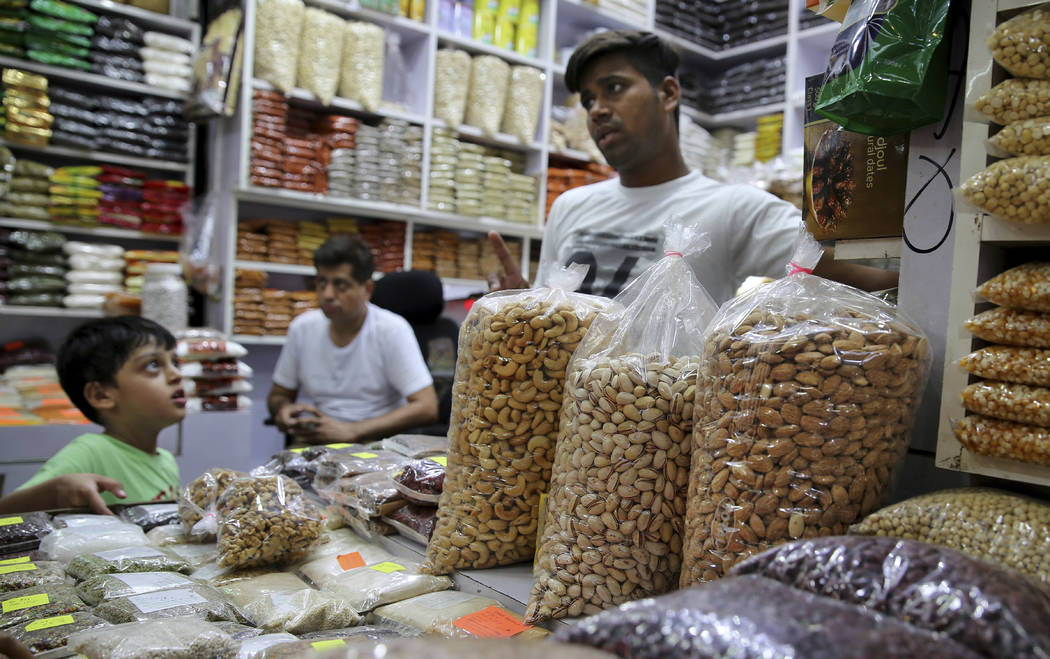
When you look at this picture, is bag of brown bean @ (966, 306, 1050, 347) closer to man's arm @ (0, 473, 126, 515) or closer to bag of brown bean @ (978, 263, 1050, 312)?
bag of brown bean @ (978, 263, 1050, 312)

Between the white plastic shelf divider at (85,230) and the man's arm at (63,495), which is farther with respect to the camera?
the white plastic shelf divider at (85,230)

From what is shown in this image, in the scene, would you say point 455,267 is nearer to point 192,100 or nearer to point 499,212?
point 499,212

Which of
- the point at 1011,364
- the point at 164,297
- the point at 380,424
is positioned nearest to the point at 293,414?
the point at 380,424

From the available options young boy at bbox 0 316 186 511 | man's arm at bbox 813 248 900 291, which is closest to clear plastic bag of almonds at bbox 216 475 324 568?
young boy at bbox 0 316 186 511

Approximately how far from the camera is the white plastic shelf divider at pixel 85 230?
127 inches

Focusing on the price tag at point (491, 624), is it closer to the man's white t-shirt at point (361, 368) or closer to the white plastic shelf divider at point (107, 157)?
the man's white t-shirt at point (361, 368)

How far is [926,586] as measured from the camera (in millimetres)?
515

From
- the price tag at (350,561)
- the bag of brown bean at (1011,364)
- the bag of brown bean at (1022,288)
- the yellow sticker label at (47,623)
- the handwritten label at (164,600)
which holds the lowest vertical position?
the yellow sticker label at (47,623)

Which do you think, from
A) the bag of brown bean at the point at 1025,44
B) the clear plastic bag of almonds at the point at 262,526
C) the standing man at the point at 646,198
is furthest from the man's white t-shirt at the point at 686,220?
the bag of brown bean at the point at 1025,44

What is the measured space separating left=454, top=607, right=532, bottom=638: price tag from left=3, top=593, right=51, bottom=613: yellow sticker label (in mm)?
548

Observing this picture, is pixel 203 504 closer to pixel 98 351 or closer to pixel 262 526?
pixel 262 526

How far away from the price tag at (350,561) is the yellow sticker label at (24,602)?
0.38 meters

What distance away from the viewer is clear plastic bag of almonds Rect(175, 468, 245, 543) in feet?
4.21

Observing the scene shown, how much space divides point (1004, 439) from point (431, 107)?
338 centimetres
